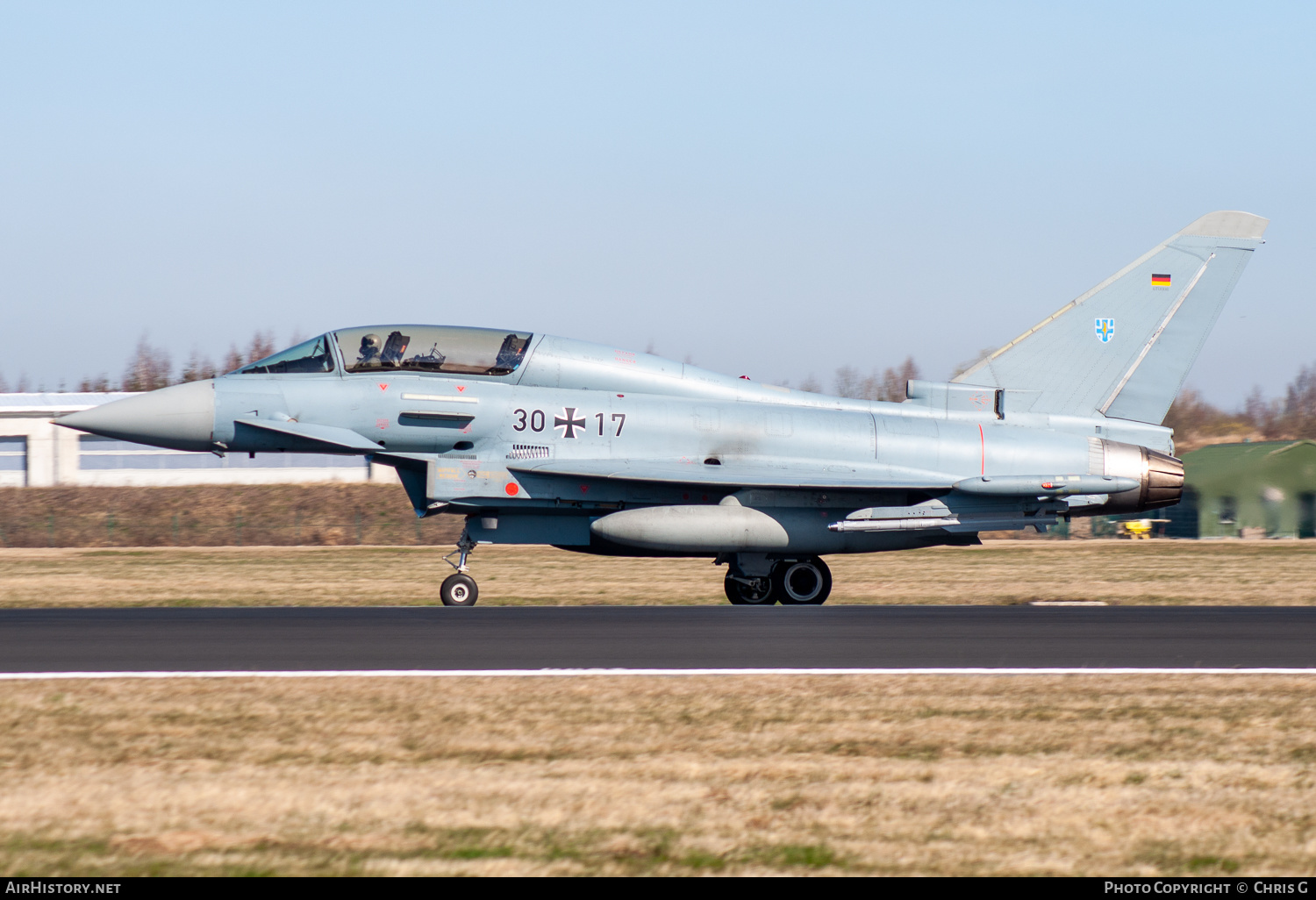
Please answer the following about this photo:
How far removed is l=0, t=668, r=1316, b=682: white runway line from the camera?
866cm

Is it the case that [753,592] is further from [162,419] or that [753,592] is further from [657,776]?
[657,776]

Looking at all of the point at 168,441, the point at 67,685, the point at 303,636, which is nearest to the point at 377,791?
the point at 67,685

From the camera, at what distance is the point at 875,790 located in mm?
5898

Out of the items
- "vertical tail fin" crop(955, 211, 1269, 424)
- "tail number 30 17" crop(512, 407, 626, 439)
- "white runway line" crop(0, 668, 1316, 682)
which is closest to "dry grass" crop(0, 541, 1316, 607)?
"vertical tail fin" crop(955, 211, 1269, 424)

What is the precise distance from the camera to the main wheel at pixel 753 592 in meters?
16.0

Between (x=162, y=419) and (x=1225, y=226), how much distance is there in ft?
45.3

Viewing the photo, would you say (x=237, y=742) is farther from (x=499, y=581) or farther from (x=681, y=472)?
(x=499, y=581)

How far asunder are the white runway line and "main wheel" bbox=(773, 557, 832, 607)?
6738 millimetres

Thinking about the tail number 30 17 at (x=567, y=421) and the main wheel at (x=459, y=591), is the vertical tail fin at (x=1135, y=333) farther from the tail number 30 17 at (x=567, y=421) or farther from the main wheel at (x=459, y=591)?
the main wheel at (x=459, y=591)

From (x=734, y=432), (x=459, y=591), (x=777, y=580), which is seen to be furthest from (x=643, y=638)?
(x=777, y=580)

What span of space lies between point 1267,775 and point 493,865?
152 inches

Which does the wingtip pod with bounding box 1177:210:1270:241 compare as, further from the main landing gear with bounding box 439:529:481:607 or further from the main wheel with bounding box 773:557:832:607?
the main landing gear with bounding box 439:529:481:607

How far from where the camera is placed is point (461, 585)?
48.5ft
